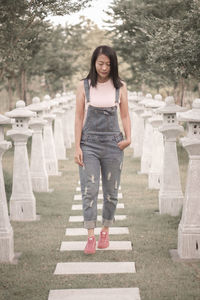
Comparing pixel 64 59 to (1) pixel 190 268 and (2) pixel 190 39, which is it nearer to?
(2) pixel 190 39

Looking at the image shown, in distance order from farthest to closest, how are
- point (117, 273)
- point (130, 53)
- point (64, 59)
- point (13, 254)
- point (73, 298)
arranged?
1. point (64, 59)
2. point (130, 53)
3. point (13, 254)
4. point (117, 273)
5. point (73, 298)

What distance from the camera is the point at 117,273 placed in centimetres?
500

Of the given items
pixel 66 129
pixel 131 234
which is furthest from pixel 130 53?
pixel 131 234

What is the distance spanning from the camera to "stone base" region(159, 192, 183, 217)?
7.43 m

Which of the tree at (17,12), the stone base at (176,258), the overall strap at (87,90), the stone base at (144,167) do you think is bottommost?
the stone base at (144,167)

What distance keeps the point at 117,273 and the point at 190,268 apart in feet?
2.19

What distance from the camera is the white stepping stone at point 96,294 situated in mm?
4391

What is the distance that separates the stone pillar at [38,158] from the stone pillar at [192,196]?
3.88 m

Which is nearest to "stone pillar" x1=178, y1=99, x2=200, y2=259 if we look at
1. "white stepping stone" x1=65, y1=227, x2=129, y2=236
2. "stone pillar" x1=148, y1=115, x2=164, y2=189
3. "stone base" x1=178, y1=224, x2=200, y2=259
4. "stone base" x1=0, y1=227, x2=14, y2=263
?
"stone base" x1=178, y1=224, x2=200, y2=259

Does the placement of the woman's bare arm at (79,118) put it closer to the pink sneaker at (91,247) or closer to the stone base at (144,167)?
the pink sneaker at (91,247)

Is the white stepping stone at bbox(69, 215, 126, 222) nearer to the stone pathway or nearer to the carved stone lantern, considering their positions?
the stone pathway

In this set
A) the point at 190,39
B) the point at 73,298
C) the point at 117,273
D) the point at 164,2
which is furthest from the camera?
the point at 164,2

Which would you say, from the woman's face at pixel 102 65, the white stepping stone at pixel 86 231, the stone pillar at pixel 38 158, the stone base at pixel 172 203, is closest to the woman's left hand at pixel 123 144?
the woman's face at pixel 102 65

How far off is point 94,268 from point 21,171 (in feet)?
7.70
